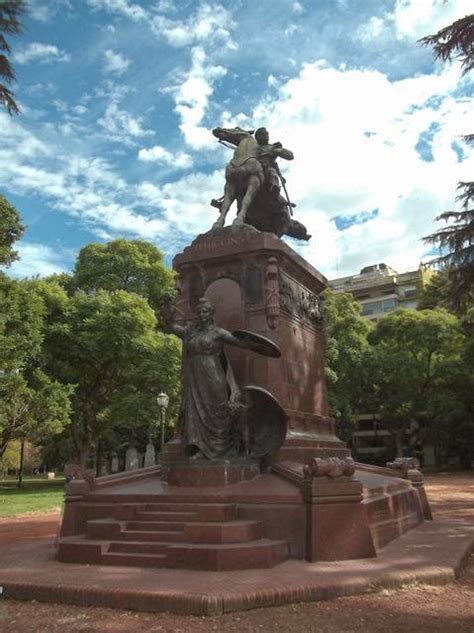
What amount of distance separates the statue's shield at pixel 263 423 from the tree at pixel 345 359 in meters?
30.4

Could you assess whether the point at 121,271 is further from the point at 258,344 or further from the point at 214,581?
the point at 214,581

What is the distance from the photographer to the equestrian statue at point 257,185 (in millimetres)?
12453

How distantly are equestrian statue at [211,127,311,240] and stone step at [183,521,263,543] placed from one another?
234 inches

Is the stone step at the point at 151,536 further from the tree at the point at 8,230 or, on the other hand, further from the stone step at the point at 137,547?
the tree at the point at 8,230

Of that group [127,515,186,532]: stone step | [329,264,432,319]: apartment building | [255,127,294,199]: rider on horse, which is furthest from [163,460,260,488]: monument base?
[329,264,432,319]: apartment building

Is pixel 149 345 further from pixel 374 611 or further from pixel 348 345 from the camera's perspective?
pixel 374 611

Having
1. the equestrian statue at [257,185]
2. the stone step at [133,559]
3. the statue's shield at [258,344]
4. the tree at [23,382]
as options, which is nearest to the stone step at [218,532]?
the stone step at [133,559]

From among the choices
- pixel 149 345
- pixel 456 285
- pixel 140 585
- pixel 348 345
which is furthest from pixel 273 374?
pixel 348 345

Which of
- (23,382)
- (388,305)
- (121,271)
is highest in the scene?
(388,305)

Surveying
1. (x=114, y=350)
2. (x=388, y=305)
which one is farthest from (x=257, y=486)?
(x=388, y=305)

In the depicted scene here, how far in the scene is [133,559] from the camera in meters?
7.45

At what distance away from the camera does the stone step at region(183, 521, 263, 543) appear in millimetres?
7484

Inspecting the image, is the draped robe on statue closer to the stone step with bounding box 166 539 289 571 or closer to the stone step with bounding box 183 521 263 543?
the stone step with bounding box 183 521 263 543

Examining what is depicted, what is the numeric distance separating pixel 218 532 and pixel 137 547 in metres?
1.03
